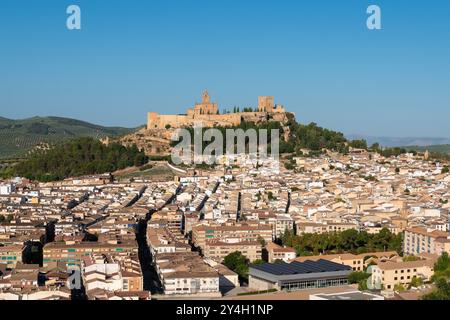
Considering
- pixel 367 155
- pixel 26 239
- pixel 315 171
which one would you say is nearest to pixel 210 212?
pixel 26 239

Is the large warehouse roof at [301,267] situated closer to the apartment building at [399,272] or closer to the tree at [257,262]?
the tree at [257,262]

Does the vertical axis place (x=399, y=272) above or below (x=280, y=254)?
above

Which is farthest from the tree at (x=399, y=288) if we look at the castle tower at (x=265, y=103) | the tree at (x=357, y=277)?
the castle tower at (x=265, y=103)

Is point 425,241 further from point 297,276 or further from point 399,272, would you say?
point 297,276

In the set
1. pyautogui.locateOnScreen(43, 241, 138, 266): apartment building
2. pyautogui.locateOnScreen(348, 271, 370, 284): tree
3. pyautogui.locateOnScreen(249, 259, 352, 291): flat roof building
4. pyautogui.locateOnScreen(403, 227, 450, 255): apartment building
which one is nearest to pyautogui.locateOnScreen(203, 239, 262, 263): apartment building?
pyautogui.locateOnScreen(43, 241, 138, 266): apartment building

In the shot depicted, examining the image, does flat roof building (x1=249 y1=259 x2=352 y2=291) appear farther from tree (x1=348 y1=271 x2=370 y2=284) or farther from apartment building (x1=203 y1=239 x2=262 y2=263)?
apartment building (x1=203 y1=239 x2=262 y2=263)

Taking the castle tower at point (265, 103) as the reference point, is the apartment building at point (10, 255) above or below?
below

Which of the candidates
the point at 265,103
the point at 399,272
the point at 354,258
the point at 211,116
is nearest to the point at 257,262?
the point at 354,258
